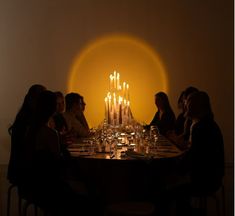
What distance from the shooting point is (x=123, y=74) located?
6602mm

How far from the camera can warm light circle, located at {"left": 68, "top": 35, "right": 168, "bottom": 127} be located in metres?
6.55

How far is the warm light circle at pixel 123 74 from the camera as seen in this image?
6551 millimetres

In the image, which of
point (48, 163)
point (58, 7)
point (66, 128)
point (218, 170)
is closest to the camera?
point (48, 163)

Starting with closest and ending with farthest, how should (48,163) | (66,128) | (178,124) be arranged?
(48,163) < (66,128) < (178,124)

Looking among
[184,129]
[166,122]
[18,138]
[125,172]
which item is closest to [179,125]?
[166,122]

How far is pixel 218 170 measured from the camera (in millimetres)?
2910

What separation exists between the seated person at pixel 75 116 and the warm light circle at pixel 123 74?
1.26 metres

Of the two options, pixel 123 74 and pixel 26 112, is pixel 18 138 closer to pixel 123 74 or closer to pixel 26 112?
pixel 26 112

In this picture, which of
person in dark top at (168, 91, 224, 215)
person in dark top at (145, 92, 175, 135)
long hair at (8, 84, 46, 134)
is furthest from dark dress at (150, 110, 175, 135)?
long hair at (8, 84, 46, 134)

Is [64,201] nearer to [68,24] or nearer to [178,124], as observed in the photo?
[178,124]

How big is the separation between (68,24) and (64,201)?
14.4 feet

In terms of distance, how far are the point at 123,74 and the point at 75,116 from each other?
1762mm

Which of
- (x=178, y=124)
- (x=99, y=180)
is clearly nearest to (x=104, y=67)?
(x=178, y=124)

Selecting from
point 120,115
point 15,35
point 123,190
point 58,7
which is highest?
point 58,7
